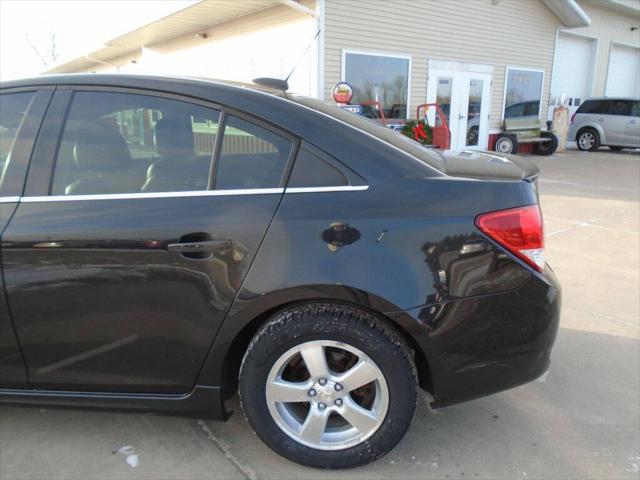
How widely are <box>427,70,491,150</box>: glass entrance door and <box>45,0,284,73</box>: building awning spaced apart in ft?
15.6

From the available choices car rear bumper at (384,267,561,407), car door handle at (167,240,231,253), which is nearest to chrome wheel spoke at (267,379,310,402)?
car rear bumper at (384,267,561,407)

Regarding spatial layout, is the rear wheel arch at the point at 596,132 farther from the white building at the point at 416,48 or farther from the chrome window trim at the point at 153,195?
the chrome window trim at the point at 153,195

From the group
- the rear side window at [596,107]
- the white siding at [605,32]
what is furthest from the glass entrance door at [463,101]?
the white siding at [605,32]

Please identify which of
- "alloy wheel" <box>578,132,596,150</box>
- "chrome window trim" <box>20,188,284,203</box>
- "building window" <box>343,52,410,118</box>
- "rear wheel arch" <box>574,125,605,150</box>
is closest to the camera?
"chrome window trim" <box>20,188,284,203</box>

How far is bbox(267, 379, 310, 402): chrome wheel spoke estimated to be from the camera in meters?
2.13

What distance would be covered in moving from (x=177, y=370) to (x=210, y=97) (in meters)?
1.19

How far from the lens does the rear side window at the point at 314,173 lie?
6.79ft

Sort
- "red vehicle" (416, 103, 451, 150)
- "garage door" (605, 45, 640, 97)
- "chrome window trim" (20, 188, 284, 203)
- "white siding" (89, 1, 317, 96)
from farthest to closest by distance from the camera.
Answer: "garage door" (605, 45, 640, 97)
"red vehicle" (416, 103, 451, 150)
"white siding" (89, 1, 317, 96)
"chrome window trim" (20, 188, 284, 203)

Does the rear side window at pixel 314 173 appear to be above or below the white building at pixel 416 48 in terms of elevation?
below

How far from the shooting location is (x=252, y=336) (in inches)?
86.7

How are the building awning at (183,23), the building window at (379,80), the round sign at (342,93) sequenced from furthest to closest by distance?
1. the building awning at (183,23)
2. the building window at (379,80)
3. the round sign at (342,93)

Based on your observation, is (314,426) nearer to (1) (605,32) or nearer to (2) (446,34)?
(2) (446,34)

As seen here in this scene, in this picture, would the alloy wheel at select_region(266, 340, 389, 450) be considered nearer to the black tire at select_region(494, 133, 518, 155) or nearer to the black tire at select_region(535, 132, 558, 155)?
Result: the black tire at select_region(494, 133, 518, 155)

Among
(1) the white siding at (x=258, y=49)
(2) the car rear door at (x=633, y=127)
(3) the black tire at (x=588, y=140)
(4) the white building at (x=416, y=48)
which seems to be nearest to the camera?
(1) the white siding at (x=258, y=49)
